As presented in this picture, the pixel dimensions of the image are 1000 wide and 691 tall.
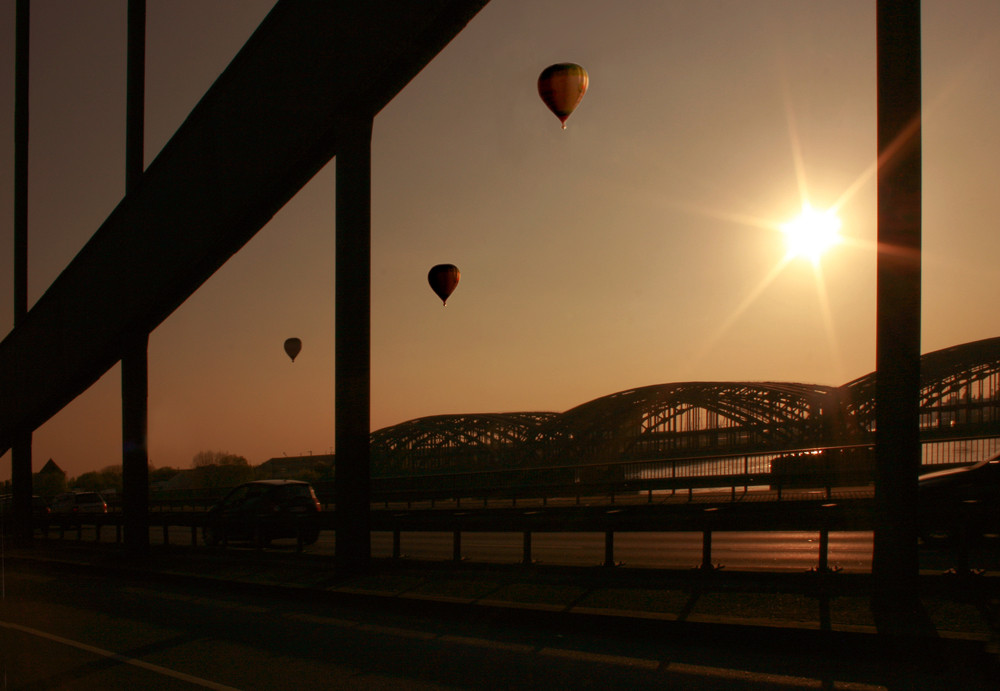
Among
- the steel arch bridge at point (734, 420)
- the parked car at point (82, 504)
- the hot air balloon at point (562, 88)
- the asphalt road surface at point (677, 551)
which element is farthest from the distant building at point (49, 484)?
the hot air balloon at point (562, 88)

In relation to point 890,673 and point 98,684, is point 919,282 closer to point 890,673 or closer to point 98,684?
point 890,673

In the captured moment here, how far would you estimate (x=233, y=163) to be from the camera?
58.4 feet

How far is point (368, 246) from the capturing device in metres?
14.6

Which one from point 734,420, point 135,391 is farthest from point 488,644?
point 734,420

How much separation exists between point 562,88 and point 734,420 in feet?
234

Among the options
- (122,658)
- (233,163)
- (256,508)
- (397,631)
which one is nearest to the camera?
(122,658)

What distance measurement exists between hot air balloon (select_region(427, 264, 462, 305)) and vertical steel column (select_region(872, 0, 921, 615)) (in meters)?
17.4

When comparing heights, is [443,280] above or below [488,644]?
above

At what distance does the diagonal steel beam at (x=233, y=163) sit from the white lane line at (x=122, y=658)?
8.52m

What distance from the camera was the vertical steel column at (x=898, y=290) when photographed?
901 cm

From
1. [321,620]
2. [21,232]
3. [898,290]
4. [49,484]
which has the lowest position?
[49,484]

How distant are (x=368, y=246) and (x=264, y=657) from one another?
7400mm

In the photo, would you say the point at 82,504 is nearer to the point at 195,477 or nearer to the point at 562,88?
the point at 562,88

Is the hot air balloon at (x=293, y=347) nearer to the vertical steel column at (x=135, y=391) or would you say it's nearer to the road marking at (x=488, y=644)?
the vertical steel column at (x=135, y=391)
